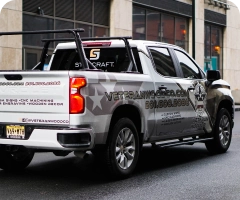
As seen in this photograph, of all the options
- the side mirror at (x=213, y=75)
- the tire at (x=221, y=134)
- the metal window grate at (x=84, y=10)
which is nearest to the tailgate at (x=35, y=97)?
the side mirror at (x=213, y=75)

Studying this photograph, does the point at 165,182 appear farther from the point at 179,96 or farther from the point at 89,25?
the point at 89,25

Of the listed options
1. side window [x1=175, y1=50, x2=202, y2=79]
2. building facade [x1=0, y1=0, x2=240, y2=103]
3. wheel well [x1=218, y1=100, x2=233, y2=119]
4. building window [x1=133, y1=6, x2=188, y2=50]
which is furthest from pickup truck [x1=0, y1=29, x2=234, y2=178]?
building window [x1=133, y1=6, x2=188, y2=50]

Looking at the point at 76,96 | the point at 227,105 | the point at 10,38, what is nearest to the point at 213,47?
the point at 10,38

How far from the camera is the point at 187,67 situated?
9.25 metres

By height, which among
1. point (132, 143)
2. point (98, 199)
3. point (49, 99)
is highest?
point (49, 99)

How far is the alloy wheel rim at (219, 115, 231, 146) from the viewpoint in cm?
993

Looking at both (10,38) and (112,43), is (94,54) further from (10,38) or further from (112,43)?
(10,38)

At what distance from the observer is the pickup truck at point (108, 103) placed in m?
6.54

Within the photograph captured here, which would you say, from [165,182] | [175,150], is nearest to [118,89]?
[165,182]

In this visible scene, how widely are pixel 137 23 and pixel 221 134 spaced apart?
17.0 m

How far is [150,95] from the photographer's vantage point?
25.7ft

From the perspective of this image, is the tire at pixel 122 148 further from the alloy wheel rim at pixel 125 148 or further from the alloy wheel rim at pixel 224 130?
the alloy wheel rim at pixel 224 130

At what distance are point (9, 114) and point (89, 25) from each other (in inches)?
652

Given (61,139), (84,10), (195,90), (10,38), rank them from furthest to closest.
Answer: (84,10)
(10,38)
(195,90)
(61,139)
